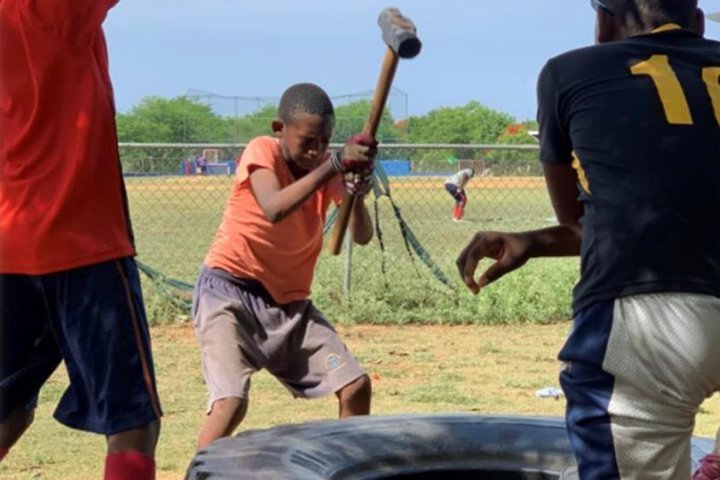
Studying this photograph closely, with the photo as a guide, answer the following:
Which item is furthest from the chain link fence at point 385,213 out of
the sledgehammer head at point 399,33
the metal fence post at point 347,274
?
the sledgehammer head at point 399,33

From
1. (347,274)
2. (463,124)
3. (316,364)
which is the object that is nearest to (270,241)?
(316,364)

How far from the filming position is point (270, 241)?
4.62 m

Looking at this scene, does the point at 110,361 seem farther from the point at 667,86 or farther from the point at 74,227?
the point at 667,86

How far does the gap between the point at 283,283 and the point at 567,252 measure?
217 cm

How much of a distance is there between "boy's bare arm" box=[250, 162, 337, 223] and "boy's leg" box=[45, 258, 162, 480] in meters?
0.95

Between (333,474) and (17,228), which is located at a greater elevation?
(17,228)

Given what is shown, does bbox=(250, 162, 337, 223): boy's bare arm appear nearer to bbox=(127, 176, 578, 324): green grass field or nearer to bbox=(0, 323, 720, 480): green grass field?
bbox=(0, 323, 720, 480): green grass field

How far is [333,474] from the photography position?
3.25 m

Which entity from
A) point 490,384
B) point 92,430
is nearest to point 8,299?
point 92,430

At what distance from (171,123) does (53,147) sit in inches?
2117

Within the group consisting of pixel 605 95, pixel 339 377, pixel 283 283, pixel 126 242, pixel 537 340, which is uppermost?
pixel 605 95

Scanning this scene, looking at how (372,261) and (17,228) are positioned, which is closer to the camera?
(17,228)

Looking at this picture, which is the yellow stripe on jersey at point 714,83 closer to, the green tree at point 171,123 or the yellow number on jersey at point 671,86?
the yellow number on jersey at point 671,86

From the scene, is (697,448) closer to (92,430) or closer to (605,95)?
(605,95)
